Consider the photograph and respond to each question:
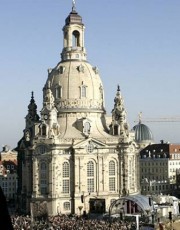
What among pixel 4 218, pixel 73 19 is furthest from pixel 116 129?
pixel 4 218

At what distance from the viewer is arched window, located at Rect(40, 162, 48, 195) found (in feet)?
278

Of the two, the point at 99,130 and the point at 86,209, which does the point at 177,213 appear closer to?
the point at 86,209

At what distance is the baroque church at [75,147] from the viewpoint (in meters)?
84.5

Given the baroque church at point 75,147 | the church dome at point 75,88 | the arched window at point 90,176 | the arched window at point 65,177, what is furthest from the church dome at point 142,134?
the arched window at point 65,177

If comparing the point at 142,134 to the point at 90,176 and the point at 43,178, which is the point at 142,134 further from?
the point at 43,178

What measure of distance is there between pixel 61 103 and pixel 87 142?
9.07 m

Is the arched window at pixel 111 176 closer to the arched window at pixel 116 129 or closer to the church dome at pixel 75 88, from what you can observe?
the arched window at pixel 116 129

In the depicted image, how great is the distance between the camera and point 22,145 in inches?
3656

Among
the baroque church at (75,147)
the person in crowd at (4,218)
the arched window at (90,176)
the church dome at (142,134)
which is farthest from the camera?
the church dome at (142,134)

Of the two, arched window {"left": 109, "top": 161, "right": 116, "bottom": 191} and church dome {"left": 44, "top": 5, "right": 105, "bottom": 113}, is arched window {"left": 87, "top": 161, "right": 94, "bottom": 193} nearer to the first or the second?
arched window {"left": 109, "top": 161, "right": 116, "bottom": 191}

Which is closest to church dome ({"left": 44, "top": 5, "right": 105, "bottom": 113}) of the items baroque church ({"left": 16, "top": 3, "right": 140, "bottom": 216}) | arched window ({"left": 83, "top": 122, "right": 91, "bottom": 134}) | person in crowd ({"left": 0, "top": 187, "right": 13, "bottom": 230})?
baroque church ({"left": 16, "top": 3, "right": 140, "bottom": 216})

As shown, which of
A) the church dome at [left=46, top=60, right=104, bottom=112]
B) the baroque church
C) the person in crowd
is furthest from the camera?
the church dome at [left=46, top=60, right=104, bottom=112]

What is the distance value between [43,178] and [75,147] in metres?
7.30

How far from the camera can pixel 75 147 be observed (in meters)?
84.9
